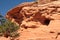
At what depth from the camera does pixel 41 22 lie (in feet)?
90.6

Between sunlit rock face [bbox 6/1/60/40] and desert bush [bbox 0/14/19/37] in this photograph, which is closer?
sunlit rock face [bbox 6/1/60/40]

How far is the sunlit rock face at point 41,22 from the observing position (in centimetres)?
2452

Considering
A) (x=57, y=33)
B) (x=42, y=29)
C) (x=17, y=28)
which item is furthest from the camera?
(x=17, y=28)

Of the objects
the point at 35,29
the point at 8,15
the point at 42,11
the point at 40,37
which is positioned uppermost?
the point at 8,15

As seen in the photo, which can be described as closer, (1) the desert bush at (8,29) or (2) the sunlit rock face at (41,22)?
(2) the sunlit rock face at (41,22)

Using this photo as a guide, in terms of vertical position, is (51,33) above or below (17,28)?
below

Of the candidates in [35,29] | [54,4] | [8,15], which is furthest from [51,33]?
[8,15]

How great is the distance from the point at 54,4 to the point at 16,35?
6.05 meters

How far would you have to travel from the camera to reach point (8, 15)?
116 feet

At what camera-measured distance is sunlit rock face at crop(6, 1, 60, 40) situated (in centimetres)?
2452

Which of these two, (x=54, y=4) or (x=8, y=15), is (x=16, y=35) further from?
(x=8, y=15)

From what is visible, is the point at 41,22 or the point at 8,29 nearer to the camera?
the point at 41,22

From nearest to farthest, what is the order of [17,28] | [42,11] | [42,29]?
1. [42,29]
2. [42,11]
3. [17,28]

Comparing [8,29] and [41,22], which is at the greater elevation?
[8,29]
